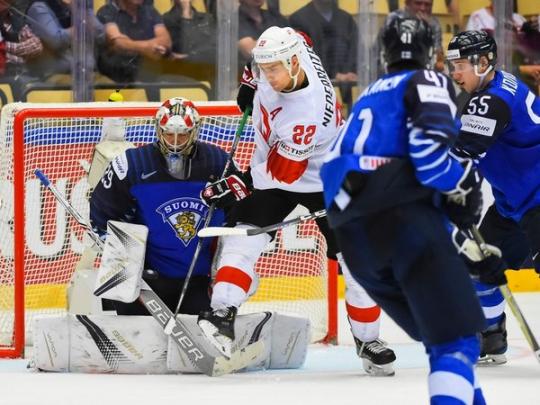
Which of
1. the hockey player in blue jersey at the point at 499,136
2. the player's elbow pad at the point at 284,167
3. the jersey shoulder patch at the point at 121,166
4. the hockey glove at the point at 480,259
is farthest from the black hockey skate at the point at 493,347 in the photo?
the hockey glove at the point at 480,259

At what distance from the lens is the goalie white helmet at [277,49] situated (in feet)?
14.8

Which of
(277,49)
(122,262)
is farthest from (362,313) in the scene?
(277,49)

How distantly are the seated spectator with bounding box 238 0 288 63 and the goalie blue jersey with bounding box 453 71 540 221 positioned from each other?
2.35m

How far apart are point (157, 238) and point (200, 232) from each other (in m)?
0.34

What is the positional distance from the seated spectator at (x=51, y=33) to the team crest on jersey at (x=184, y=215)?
86.3 inches

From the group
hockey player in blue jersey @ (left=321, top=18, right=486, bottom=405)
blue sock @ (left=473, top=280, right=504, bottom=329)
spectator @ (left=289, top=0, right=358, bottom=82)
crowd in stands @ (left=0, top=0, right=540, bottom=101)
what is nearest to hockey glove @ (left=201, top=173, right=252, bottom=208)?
blue sock @ (left=473, top=280, right=504, bottom=329)

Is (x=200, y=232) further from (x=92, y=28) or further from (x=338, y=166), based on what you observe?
(x=92, y=28)

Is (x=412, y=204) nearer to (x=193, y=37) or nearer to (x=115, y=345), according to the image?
(x=115, y=345)

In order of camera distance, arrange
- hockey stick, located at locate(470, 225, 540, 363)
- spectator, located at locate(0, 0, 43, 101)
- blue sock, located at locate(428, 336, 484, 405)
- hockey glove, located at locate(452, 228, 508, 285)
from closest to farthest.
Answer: blue sock, located at locate(428, 336, 484, 405), hockey glove, located at locate(452, 228, 508, 285), hockey stick, located at locate(470, 225, 540, 363), spectator, located at locate(0, 0, 43, 101)

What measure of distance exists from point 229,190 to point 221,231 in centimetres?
23

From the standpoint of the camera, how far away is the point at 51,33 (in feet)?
22.4

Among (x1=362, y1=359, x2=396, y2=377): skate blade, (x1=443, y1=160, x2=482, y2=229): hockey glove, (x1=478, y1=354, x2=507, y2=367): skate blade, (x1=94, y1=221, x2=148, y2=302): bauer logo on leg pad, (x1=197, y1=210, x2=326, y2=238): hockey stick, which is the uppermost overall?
(x1=443, y1=160, x2=482, y2=229): hockey glove

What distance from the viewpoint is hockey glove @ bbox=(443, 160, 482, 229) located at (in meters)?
3.31

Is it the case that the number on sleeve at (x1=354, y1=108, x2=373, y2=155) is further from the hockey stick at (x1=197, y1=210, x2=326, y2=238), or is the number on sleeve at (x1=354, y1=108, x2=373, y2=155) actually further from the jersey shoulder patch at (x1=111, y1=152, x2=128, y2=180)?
the jersey shoulder patch at (x1=111, y1=152, x2=128, y2=180)
